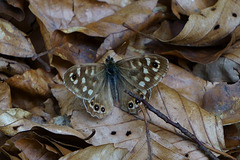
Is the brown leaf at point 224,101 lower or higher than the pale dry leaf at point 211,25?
lower

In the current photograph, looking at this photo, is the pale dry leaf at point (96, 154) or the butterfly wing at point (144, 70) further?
the butterfly wing at point (144, 70)

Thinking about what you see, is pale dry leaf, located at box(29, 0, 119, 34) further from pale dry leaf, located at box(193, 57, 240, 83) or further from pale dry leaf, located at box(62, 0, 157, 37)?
pale dry leaf, located at box(193, 57, 240, 83)

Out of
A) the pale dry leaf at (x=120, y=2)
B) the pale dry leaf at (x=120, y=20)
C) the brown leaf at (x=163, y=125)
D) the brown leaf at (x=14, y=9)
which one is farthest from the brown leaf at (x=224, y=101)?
the brown leaf at (x=14, y=9)

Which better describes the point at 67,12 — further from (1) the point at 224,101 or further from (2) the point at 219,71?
(1) the point at 224,101

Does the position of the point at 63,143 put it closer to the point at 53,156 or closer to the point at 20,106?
the point at 53,156

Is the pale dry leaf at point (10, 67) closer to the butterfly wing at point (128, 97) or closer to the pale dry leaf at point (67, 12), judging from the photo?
the pale dry leaf at point (67, 12)

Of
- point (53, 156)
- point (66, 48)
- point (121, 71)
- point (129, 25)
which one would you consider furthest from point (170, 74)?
point (53, 156)

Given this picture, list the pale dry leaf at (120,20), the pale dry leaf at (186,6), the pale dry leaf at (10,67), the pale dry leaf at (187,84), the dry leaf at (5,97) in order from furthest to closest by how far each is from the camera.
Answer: the pale dry leaf at (186,6) → the pale dry leaf at (120,20) → the pale dry leaf at (10,67) → the pale dry leaf at (187,84) → the dry leaf at (5,97)
